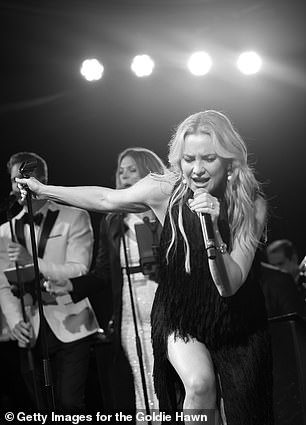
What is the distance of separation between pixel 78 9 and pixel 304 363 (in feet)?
12.1

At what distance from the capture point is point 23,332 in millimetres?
4402

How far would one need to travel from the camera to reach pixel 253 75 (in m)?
6.54

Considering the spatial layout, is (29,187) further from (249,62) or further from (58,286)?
(249,62)

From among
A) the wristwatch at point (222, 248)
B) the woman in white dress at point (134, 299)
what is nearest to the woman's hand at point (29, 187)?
the wristwatch at point (222, 248)

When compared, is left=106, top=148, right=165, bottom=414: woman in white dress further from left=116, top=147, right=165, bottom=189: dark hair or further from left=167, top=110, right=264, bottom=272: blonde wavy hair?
left=167, top=110, right=264, bottom=272: blonde wavy hair

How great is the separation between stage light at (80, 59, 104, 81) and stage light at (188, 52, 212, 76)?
0.83 metres

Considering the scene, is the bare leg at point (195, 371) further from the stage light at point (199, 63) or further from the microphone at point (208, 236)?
the stage light at point (199, 63)

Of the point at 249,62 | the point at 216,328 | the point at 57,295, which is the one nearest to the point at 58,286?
the point at 57,295

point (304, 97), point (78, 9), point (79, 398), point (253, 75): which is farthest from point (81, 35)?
point (79, 398)

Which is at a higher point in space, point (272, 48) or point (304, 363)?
point (272, 48)

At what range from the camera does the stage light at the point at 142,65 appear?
6531mm

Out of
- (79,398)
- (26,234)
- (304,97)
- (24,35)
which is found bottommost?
(79,398)

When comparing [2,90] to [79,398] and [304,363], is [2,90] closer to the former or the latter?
[79,398]

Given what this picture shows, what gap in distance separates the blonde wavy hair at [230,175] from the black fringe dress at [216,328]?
0.22 ft
